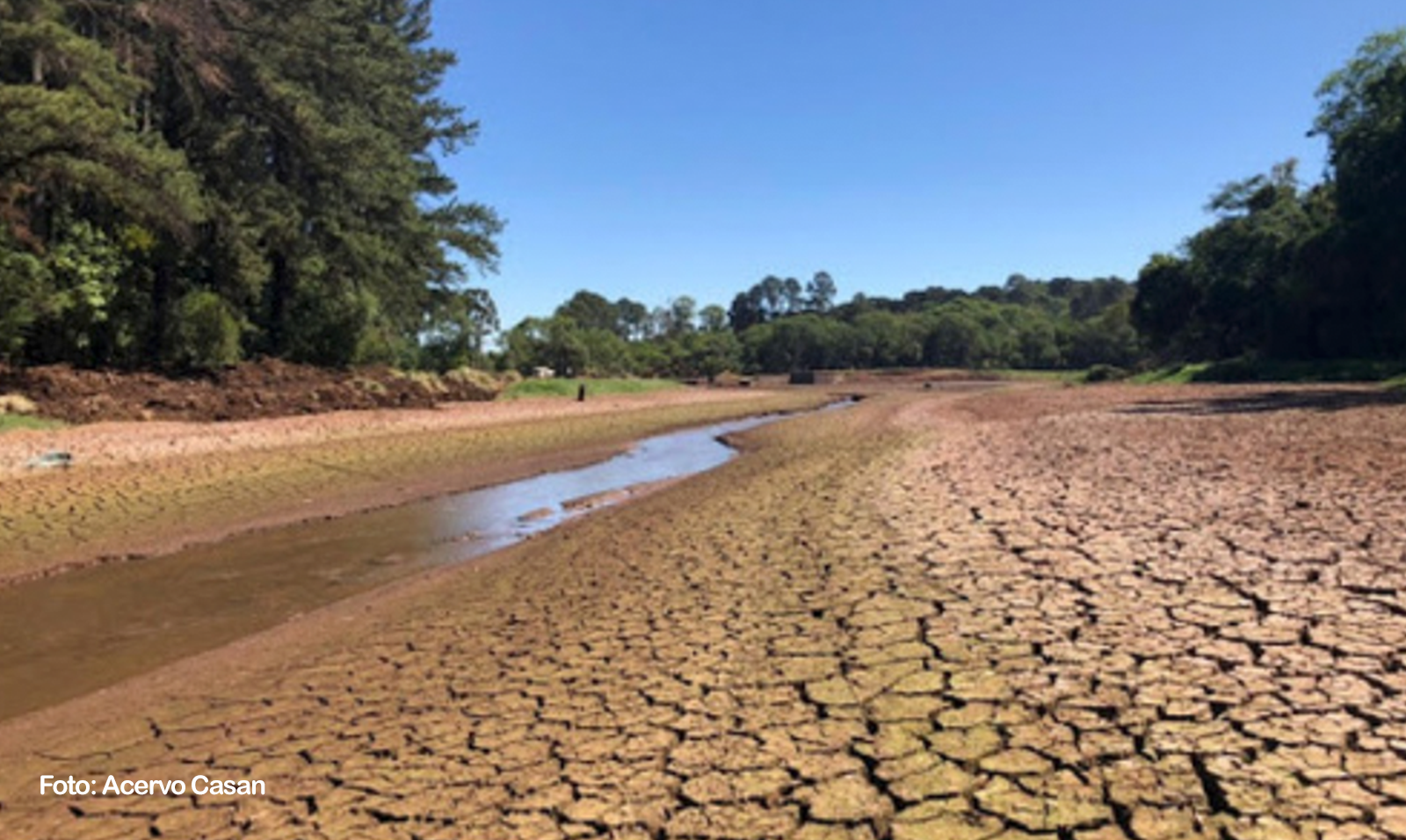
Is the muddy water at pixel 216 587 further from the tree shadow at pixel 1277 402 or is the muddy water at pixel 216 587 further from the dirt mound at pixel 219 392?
the tree shadow at pixel 1277 402

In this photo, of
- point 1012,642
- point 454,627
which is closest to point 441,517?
point 454,627

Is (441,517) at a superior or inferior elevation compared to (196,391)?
inferior

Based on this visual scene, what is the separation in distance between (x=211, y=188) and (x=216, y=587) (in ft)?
85.1

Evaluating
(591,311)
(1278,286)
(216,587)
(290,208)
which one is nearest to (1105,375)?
(1278,286)

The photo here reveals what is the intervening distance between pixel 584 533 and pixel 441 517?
394 cm

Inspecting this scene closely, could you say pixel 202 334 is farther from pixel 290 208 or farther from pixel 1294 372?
pixel 1294 372

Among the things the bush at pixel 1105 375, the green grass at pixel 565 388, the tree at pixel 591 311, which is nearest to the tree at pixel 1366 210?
the bush at pixel 1105 375

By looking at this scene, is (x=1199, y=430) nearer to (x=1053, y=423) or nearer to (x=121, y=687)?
(x=1053, y=423)

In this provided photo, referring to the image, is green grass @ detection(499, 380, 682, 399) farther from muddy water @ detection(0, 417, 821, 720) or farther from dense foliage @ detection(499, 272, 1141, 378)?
muddy water @ detection(0, 417, 821, 720)

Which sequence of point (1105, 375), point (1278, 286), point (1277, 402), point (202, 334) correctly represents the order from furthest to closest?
point (1105, 375) < point (1278, 286) < point (202, 334) < point (1277, 402)

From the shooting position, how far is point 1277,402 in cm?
2344

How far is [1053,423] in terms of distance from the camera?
20.9 metres

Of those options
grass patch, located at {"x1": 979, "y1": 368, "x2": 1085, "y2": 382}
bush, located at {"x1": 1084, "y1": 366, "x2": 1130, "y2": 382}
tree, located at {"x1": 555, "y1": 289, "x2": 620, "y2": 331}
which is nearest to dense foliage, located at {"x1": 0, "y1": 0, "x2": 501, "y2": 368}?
bush, located at {"x1": 1084, "y1": 366, "x2": 1130, "y2": 382}

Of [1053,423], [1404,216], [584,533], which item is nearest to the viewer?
[584,533]
